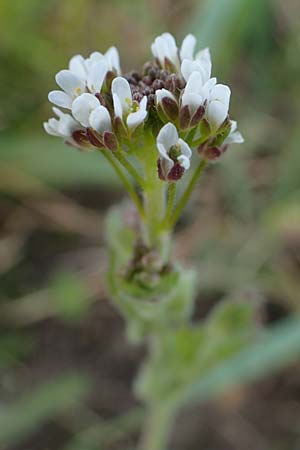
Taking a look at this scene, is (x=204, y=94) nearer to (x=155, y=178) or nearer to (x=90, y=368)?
(x=155, y=178)

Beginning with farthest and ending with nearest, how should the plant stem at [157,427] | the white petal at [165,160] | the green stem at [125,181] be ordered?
the plant stem at [157,427]
the green stem at [125,181]
the white petal at [165,160]

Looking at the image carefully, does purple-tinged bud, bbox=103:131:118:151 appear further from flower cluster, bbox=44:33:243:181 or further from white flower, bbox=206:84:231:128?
white flower, bbox=206:84:231:128

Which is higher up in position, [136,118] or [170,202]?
A: [136,118]

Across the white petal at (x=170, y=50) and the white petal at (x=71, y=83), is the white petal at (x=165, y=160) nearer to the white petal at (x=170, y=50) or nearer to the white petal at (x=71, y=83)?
the white petal at (x=71, y=83)

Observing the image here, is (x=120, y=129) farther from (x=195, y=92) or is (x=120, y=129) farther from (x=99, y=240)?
(x=99, y=240)

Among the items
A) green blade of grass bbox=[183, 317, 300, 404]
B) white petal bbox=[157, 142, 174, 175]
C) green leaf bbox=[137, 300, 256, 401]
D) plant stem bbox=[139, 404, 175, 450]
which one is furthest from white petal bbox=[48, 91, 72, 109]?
plant stem bbox=[139, 404, 175, 450]

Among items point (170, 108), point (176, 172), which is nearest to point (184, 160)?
point (176, 172)

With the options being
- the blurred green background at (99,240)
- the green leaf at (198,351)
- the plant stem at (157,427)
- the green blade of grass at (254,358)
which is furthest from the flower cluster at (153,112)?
the blurred green background at (99,240)
